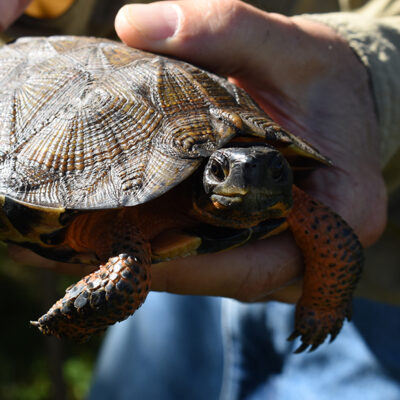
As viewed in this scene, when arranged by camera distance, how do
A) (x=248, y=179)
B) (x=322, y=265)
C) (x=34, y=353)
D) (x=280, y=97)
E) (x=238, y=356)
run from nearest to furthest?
(x=248, y=179)
(x=322, y=265)
(x=280, y=97)
(x=238, y=356)
(x=34, y=353)

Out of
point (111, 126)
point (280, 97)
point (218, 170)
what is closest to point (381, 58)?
point (280, 97)

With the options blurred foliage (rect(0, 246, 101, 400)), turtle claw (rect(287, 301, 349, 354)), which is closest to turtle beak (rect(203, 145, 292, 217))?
turtle claw (rect(287, 301, 349, 354))

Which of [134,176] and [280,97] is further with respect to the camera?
[280,97]

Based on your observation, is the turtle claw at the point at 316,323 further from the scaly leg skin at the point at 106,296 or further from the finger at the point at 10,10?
the finger at the point at 10,10

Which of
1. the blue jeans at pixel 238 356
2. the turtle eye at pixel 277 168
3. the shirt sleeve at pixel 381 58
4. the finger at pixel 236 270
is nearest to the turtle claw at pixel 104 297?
the finger at pixel 236 270

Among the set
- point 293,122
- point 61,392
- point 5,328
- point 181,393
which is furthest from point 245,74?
point 5,328

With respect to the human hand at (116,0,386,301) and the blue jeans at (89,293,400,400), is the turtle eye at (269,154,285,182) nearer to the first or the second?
the human hand at (116,0,386,301)

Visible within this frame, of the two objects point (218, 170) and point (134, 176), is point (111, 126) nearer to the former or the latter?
point (134, 176)
